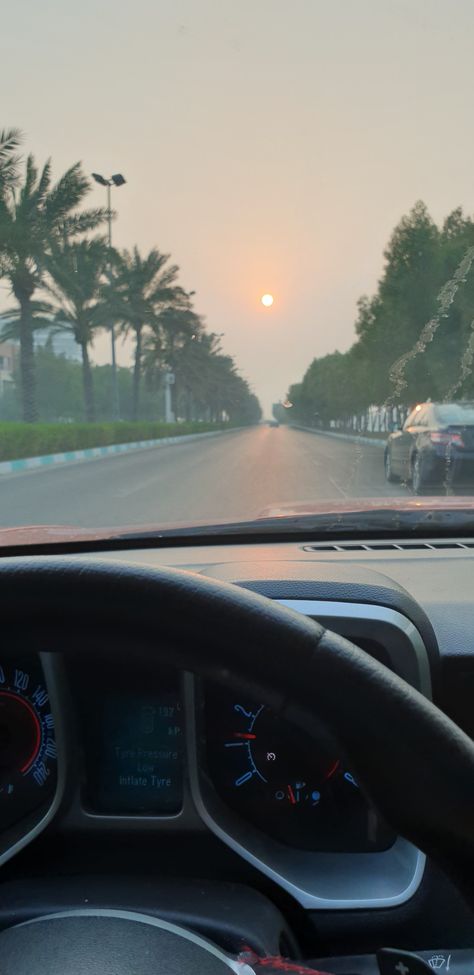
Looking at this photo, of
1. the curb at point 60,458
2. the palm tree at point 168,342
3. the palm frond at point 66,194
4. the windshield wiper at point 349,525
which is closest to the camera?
the windshield wiper at point 349,525

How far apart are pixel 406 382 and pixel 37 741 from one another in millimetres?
9031

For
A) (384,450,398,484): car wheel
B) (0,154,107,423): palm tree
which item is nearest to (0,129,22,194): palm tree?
(0,154,107,423): palm tree

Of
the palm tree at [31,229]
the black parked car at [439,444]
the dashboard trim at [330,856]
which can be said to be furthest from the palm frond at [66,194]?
the dashboard trim at [330,856]

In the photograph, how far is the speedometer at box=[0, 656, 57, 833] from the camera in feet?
7.60

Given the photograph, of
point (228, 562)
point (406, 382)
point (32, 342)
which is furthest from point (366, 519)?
point (32, 342)

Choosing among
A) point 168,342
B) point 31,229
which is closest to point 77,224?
point 31,229

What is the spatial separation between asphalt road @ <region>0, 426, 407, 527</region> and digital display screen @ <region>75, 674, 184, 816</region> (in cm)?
367

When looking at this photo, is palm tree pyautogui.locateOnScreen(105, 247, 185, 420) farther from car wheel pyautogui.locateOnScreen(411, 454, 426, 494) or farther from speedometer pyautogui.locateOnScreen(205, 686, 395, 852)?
speedometer pyautogui.locateOnScreen(205, 686, 395, 852)

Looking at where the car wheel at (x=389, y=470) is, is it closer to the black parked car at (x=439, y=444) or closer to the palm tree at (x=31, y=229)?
the black parked car at (x=439, y=444)

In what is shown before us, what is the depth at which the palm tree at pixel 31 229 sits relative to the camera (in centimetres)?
1714

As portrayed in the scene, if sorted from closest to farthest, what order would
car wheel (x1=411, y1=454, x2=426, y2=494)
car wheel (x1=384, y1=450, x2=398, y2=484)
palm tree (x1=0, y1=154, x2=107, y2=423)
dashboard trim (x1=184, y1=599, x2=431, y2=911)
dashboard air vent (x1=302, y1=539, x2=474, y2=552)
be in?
1. dashboard trim (x1=184, y1=599, x2=431, y2=911)
2. dashboard air vent (x1=302, y1=539, x2=474, y2=552)
3. car wheel (x1=411, y1=454, x2=426, y2=494)
4. car wheel (x1=384, y1=450, x2=398, y2=484)
5. palm tree (x1=0, y1=154, x2=107, y2=423)

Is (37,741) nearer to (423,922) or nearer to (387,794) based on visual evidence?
(423,922)

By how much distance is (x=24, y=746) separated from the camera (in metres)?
2.37

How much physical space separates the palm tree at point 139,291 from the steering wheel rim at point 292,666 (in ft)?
83.4
